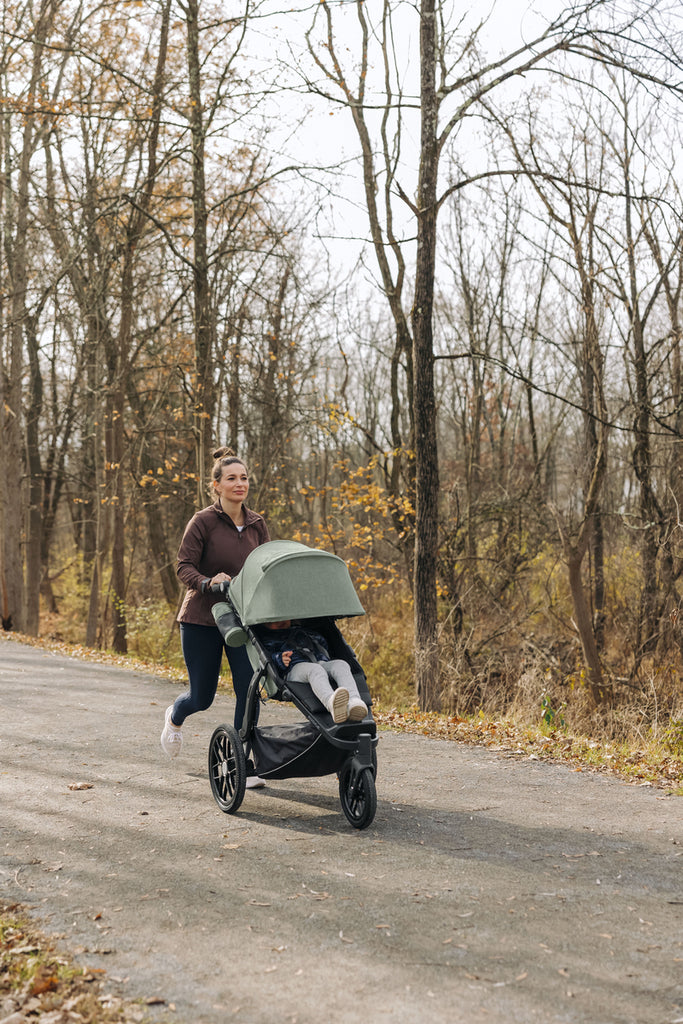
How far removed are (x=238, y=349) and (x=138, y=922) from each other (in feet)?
46.1

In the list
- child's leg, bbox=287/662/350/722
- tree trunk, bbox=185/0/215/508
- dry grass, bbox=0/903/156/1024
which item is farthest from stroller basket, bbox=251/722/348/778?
tree trunk, bbox=185/0/215/508

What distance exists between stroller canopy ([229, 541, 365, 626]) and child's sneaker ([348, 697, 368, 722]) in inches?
23.3

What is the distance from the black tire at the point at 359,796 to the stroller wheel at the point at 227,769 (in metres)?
0.61

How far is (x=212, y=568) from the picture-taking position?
21.2 feet

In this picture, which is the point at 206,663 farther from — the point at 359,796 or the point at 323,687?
the point at 359,796

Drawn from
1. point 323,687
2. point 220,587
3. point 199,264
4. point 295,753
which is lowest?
point 295,753

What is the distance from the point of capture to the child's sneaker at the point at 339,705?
521cm

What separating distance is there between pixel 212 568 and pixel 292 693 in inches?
52.1

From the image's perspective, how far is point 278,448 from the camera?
18297 mm

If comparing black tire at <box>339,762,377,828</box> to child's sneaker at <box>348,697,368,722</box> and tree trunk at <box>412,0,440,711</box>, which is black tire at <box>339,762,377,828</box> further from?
tree trunk at <box>412,0,440,711</box>

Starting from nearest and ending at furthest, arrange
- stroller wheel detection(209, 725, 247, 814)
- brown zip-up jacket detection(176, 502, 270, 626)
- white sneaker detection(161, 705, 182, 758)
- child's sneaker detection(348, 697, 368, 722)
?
child's sneaker detection(348, 697, 368, 722) → stroller wheel detection(209, 725, 247, 814) → brown zip-up jacket detection(176, 502, 270, 626) → white sneaker detection(161, 705, 182, 758)

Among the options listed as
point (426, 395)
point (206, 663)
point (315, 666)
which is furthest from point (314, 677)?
point (426, 395)

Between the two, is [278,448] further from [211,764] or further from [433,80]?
[211,764]

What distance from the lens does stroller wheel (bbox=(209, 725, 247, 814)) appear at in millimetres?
5688
